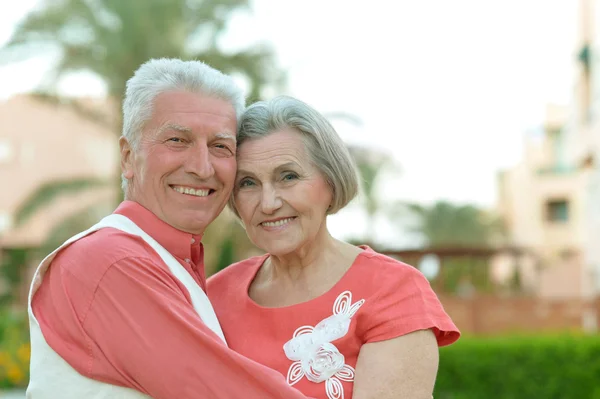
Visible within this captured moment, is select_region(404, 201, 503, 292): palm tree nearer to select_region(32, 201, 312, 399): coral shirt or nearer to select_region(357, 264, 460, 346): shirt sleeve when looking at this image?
select_region(357, 264, 460, 346): shirt sleeve

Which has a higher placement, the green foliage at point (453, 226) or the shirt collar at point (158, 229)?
the shirt collar at point (158, 229)

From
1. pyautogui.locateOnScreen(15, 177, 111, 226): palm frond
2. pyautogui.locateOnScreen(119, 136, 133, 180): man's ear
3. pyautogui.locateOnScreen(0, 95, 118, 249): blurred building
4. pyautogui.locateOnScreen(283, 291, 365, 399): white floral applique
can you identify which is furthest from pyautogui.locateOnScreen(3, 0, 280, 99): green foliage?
pyautogui.locateOnScreen(0, 95, 118, 249): blurred building

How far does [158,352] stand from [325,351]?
2.21 feet

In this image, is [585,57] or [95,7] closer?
[95,7]

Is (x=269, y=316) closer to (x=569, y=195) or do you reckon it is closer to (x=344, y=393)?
(x=344, y=393)

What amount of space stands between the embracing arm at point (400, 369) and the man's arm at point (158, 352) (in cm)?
38

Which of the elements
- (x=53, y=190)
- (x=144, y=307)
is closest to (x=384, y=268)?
(x=144, y=307)

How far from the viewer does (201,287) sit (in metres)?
2.88

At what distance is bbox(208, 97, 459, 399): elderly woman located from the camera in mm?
2617

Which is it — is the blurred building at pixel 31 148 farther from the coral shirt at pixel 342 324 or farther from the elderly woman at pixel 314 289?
the coral shirt at pixel 342 324

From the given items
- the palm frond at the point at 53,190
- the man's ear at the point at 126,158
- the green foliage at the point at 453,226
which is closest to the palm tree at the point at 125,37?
the palm frond at the point at 53,190

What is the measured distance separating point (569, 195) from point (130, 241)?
45.3 metres

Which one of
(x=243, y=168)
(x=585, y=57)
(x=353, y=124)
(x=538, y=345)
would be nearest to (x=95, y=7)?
(x=353, y=124)

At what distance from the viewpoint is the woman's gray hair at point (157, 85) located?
8.93 feet
